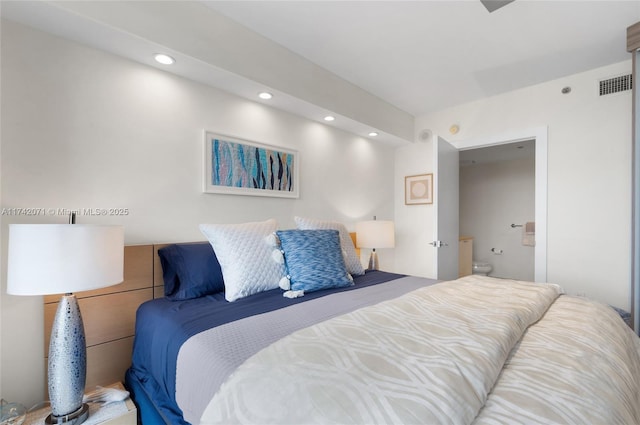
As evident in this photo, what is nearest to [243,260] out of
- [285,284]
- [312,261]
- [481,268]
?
[285,284]

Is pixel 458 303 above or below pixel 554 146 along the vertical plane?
below

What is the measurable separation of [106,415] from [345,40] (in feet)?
8.65

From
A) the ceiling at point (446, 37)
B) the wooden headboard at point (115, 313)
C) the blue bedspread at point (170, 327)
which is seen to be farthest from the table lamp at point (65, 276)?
the ceiling at point (446, 37)

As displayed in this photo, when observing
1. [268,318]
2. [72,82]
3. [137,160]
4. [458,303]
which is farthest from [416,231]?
[72,82]

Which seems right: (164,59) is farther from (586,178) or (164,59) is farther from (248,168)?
(586,178)

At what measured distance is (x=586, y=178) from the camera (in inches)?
105

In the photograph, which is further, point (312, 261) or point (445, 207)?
point (445, 207)

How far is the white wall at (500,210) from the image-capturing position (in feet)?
16.6

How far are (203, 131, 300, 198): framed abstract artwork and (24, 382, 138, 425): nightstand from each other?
1.31m

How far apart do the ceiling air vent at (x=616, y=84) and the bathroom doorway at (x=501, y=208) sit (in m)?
1.95

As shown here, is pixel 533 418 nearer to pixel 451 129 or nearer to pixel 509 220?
pixel 451 129

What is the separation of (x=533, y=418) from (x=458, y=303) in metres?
0.78

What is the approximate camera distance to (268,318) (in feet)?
4.22

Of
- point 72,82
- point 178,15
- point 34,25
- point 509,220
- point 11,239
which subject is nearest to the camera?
point 11,239
